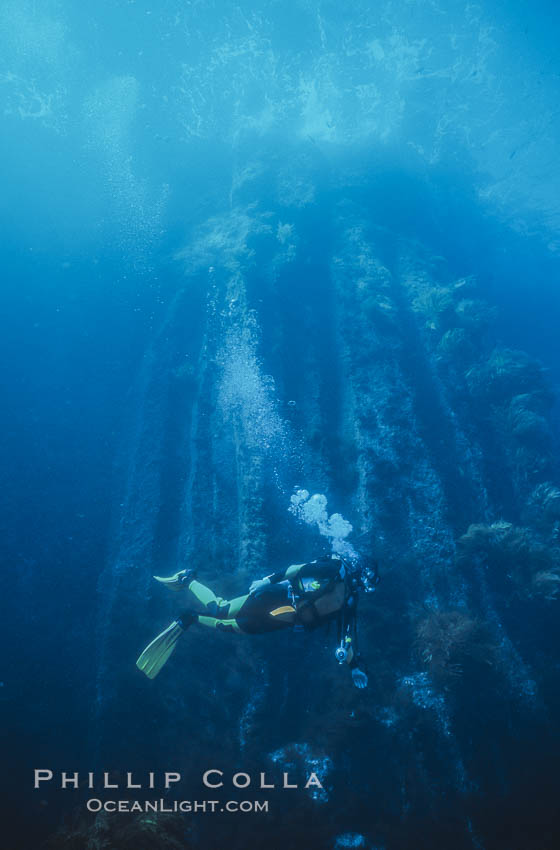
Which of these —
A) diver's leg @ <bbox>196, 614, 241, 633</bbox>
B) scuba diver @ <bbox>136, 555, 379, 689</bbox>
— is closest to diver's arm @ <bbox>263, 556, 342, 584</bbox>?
scuba diver @ <bbox>136, 555, 379, 689</bbox>

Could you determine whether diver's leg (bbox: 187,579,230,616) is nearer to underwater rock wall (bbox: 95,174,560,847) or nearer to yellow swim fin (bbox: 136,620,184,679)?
yellow swim fin (bbox: 136,620,184,679)

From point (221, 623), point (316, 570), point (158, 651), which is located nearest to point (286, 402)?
point (316, 570)

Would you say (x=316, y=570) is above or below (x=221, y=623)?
above

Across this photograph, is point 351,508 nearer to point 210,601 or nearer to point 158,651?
point 210,601

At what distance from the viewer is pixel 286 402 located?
401 inches

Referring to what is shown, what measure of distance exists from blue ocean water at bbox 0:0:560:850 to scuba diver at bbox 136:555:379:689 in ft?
3.03

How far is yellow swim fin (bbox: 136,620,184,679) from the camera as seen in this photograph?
623 centimetres

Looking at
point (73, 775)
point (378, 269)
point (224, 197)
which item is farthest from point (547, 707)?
point (224, 197)

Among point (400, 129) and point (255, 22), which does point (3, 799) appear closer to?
point (400, 129)

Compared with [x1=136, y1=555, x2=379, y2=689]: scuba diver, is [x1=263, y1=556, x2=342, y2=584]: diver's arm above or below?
above

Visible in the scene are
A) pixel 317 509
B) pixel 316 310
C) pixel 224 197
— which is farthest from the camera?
pixel 224 197

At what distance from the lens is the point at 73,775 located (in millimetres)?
6203

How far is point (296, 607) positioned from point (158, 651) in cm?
277

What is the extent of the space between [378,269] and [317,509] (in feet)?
30.4
